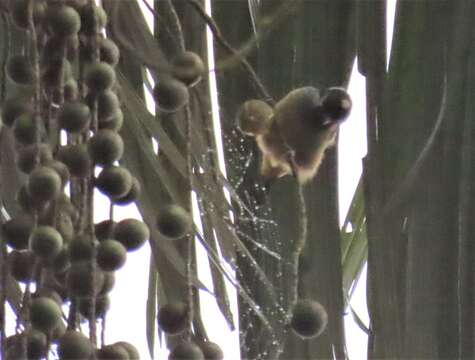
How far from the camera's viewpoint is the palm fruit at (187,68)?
0.77 m

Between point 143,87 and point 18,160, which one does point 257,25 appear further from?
point 18,160

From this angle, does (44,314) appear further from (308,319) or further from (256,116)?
(256,116)

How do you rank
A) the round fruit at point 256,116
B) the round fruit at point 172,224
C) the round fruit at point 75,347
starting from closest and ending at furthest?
the round fruit at point 75,347 → the round fruit at point 172,224 → the round fruit at point 256,116

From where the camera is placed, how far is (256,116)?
878mm

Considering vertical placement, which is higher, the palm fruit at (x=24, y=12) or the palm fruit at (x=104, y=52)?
the palm fruit at (x=24, y=12)

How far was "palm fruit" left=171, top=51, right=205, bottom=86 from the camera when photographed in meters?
0.77

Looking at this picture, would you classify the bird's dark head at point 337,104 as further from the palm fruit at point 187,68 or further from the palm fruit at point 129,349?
the palm fruit at point 129,349

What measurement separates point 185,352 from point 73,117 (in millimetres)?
164

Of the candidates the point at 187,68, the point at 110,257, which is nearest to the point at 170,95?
the point at 187,68

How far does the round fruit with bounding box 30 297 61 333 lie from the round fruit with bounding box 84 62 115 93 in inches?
5.5

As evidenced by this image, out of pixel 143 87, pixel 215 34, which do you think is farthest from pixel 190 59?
pixel 143 87

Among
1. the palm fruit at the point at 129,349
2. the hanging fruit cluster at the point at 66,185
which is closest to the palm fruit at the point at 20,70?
the hanging fruit cluster at the point at 66,185

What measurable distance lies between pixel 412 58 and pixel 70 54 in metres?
0.38

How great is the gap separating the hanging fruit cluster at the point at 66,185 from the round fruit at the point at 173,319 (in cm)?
3
